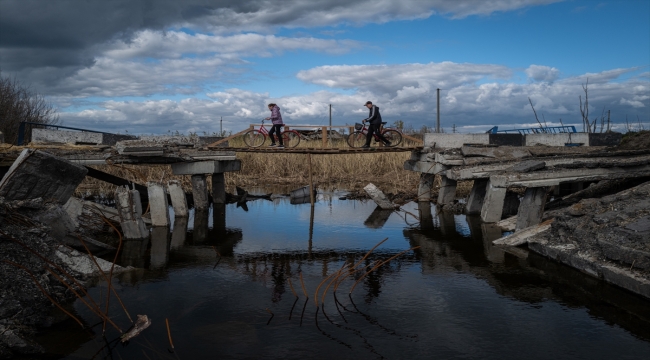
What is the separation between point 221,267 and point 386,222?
5.30 m

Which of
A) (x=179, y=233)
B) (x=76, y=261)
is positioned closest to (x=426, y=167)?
(x=179, y=233)

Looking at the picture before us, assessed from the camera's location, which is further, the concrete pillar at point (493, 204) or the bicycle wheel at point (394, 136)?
the bicycle wheel at point (394, 136)

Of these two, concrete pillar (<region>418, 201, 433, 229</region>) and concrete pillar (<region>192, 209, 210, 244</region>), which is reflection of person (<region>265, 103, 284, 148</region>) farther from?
concrete pillar (<region>418, 201, 433, 229</region>)

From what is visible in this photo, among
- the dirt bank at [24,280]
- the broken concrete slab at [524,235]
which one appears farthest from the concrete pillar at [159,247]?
the broken concrete slab at [524,235]

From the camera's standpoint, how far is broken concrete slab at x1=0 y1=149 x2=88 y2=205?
24.6 feet

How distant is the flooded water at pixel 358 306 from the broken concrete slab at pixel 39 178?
1.57 metres

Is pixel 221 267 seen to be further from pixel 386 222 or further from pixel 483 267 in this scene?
pixel 386 222

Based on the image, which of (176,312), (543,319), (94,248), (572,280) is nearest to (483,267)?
(572,280)

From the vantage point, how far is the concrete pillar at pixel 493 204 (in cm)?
1196

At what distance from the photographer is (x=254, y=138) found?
17219mm

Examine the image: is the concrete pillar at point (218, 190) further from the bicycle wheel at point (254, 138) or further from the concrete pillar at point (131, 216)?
the concrete pillar at point (131, 216)

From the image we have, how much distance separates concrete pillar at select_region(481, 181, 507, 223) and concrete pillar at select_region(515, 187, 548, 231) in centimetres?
156

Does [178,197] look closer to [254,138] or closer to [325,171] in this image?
[254,138]

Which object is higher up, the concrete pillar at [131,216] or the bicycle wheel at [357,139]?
the bicycle wheel at [357,139]
